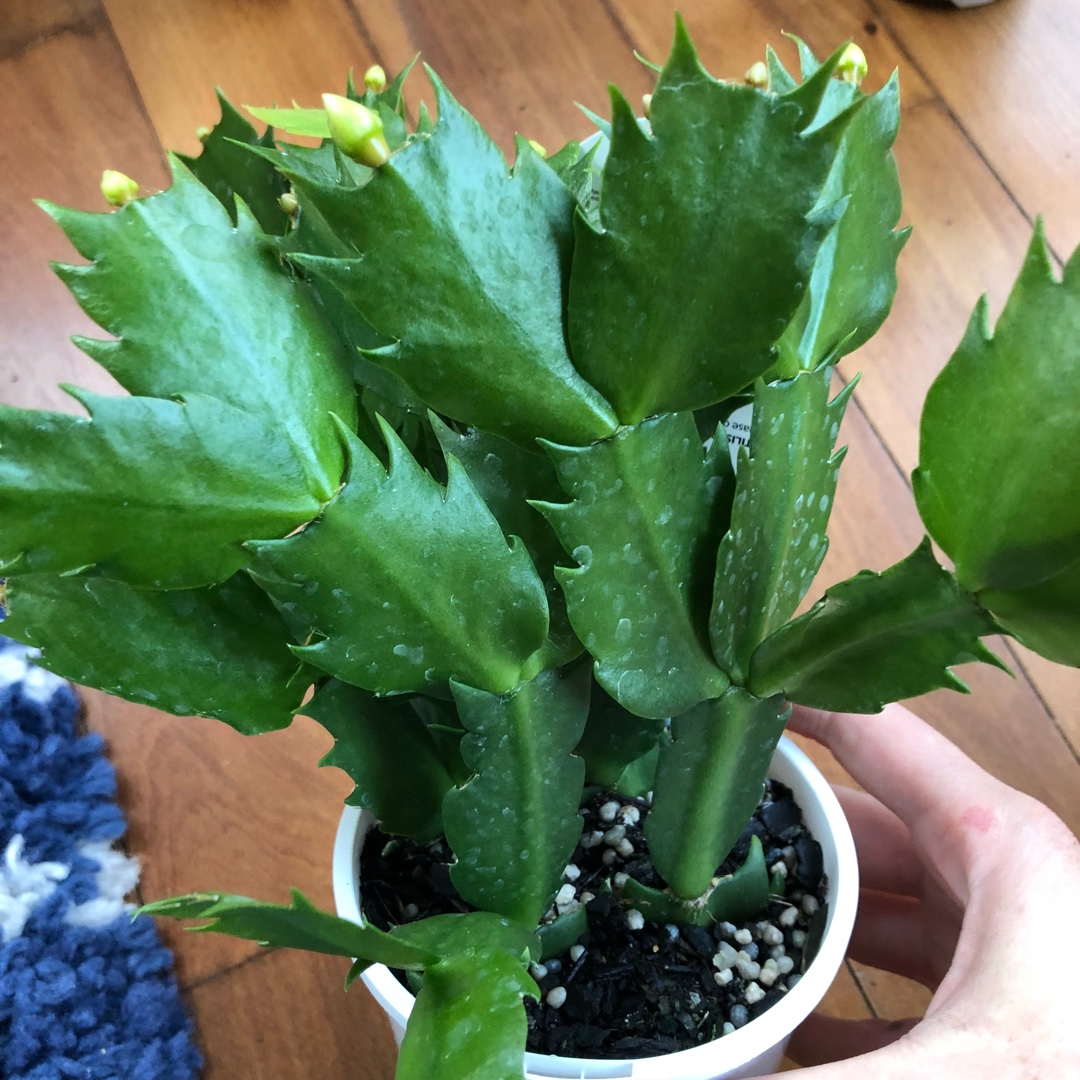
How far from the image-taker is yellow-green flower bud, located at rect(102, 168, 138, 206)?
314mm

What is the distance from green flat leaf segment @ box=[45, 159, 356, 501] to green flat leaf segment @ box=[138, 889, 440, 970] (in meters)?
0.12

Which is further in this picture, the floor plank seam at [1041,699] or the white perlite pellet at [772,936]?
the floor plank seam at [1041,699]

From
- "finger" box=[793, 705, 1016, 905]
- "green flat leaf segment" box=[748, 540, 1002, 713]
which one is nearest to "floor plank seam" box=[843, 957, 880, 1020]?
"finger" box=[793, 705, 1016, 905]

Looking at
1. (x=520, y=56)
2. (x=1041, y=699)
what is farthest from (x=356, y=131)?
(x=520, y=56)

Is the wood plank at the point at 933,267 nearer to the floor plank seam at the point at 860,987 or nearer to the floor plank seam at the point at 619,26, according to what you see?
the floor plank seam at the point at 619,26

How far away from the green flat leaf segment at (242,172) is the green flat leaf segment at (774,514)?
21 centimetres

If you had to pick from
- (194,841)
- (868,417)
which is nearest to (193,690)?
(194,841)

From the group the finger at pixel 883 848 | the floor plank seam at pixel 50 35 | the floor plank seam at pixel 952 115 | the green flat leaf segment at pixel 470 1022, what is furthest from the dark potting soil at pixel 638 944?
the floor plank seam at pixel 50 35

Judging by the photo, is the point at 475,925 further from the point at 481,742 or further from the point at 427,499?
the point at 427,499

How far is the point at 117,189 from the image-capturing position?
32cm

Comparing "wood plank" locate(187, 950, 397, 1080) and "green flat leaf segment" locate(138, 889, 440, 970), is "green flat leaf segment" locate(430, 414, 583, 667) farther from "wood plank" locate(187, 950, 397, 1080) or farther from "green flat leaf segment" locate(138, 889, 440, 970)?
"wood plank" locate(187, 950, 397, 1080)

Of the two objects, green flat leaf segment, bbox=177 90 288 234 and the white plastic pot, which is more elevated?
green flat leaf segment, bbox=177 90 288 234

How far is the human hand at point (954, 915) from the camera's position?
40 centimetres

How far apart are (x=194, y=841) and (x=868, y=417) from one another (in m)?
0.68
